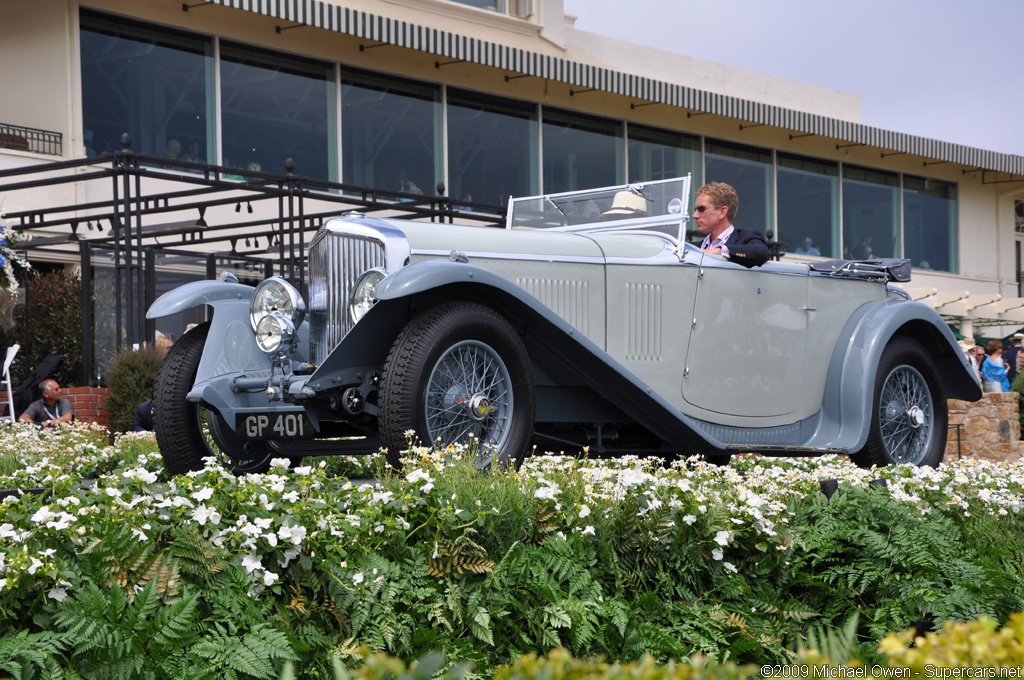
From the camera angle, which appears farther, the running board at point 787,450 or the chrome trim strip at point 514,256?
the running board at point 787,450

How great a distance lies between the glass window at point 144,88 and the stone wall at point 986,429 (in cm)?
1112

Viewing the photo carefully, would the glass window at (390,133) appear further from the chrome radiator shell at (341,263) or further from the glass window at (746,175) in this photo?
the chrome radiator shell at (341,263)

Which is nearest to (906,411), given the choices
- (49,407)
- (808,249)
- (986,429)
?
(986,429)

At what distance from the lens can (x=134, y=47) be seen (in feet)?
49.6

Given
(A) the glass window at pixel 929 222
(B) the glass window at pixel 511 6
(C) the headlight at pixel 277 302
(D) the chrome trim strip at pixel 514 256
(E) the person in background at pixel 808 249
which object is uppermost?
(B) the glass window at pixel 511 6

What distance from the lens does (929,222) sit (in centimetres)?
2644

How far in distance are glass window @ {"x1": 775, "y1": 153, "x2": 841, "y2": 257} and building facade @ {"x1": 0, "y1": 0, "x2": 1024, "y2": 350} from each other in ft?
0.13

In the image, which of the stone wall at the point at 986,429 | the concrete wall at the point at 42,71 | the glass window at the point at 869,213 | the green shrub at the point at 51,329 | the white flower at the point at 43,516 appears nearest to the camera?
the white flower at the point at 43,516

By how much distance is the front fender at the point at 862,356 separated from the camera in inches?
247

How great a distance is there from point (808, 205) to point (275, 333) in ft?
68.4

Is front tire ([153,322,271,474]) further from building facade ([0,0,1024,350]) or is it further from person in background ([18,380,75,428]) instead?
building facade ([0,0,1024,350])

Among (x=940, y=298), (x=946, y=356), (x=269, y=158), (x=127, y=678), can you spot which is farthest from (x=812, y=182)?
(x=127, y=678)

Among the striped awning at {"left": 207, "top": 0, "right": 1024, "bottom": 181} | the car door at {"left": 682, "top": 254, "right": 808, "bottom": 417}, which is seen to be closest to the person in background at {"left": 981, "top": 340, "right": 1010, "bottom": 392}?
the car door at {"left": 682, "top": 254, "right": 808, "bottom": 417}

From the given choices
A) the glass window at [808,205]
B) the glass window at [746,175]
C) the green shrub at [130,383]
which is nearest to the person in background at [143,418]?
the green shrub at [130,383]
